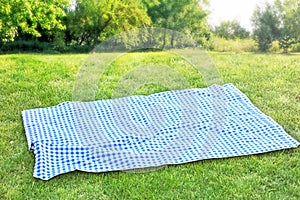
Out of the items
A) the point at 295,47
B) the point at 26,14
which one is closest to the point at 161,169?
the point at 26,14

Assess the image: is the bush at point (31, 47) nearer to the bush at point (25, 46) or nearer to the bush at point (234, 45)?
the bush at point (25, 46)

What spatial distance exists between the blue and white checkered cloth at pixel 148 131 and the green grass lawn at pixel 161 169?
0.26 feet

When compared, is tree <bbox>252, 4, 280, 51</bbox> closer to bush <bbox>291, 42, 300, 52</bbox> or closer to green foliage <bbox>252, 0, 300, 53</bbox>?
green foliage <bbox>252, 0, 300, 53</bbox>

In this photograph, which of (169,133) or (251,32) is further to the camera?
(251,32)

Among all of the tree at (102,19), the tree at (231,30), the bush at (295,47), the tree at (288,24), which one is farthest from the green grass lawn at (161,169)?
the tree at (231,30)

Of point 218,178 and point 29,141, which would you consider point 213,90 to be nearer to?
point 218,178

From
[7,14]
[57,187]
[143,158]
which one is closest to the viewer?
[57,187]

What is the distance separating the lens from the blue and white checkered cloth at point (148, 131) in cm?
250

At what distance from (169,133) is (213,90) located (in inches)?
33.6

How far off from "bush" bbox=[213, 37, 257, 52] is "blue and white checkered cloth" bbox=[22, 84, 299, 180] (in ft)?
16.9

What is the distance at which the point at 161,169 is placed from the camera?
7.93 ft

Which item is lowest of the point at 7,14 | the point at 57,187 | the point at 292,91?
the point at 57,187

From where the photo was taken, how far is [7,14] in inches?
254

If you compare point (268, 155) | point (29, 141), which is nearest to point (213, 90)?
point (268, 155)
